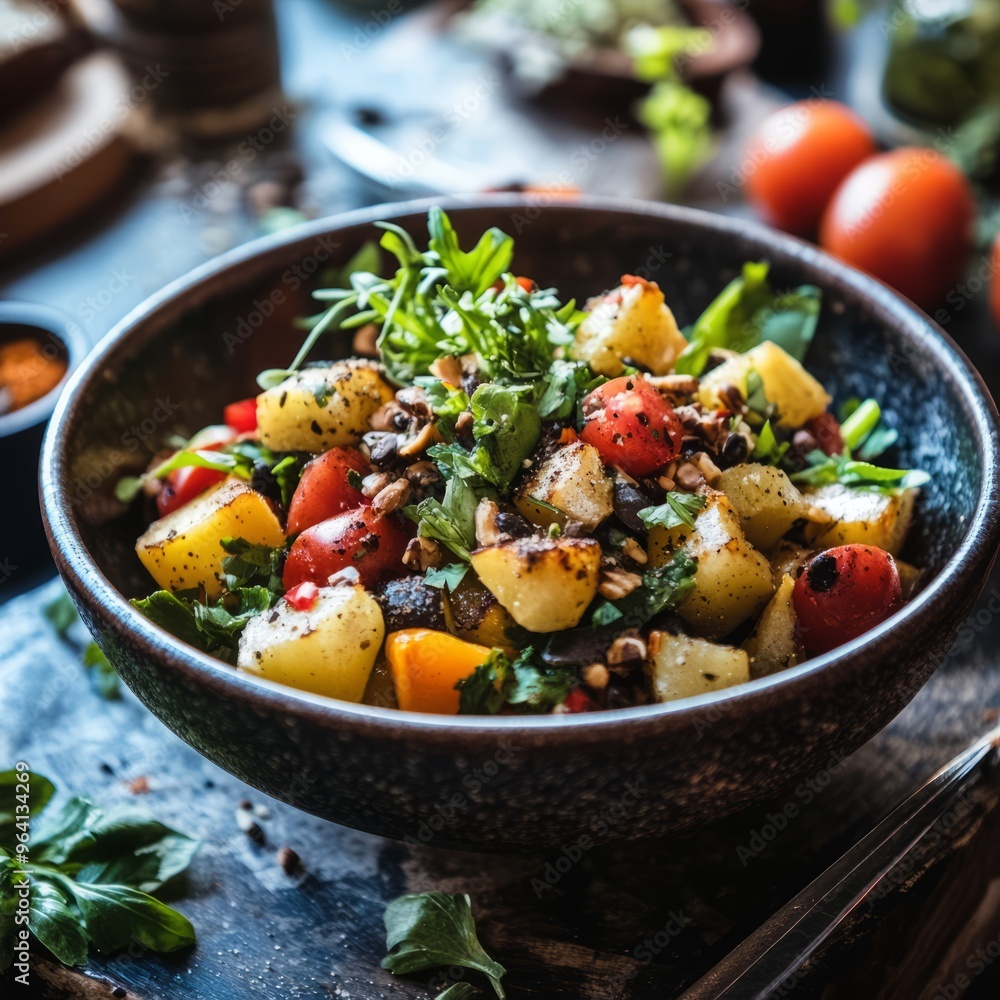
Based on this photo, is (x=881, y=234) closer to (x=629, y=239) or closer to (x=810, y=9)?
(x=629, y=239)

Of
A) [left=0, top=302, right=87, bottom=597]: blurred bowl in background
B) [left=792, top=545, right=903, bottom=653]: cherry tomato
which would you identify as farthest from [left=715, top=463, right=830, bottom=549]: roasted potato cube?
[left=0, top=302, right=87, bottom=597]: blurred bowl in background

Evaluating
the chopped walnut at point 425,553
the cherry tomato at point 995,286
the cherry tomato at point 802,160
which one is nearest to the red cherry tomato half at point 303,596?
the chopped walnut at point 425,553

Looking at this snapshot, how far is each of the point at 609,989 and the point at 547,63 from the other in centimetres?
300

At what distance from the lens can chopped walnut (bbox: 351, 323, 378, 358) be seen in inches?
74.5

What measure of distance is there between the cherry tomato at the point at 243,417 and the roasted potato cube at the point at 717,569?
0.72 m

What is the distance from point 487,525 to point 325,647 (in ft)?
0.84

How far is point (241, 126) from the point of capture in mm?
3688

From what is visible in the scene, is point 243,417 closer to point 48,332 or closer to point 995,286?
point 48,332

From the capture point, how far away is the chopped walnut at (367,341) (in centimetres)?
189

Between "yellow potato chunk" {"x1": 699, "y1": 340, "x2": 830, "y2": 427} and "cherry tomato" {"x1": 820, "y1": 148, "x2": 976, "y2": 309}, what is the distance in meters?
1.32

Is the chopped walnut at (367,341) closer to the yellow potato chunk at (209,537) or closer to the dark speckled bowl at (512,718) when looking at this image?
the dark speckled bowl at (512,718)

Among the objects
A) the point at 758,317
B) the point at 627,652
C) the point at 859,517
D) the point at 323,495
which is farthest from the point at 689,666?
the point at 758,317

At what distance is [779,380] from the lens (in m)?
1.72

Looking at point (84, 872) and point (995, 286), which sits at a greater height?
point (995, 286)
